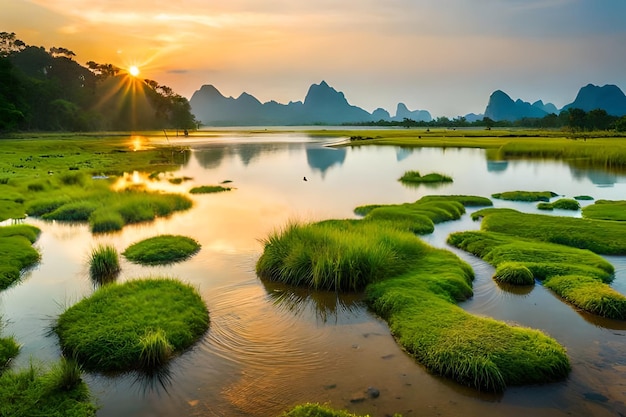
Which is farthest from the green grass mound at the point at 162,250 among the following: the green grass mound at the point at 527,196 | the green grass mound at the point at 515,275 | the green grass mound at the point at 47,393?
the green grass mound at the point at 527,196

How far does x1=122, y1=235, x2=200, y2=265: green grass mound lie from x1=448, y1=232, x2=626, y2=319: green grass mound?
→ 1411 centimetres

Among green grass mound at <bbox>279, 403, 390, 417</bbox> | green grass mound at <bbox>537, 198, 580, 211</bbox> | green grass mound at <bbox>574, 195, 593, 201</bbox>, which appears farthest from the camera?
green grass mound at <bbox>574, 195, 593, 201</bbox>

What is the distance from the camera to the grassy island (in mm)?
11445

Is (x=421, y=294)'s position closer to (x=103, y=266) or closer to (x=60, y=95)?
(x=103, y=266)

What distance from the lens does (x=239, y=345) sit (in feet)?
43.8

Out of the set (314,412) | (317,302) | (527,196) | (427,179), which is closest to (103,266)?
(317,302)

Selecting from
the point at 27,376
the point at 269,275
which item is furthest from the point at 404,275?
the point at 27,376

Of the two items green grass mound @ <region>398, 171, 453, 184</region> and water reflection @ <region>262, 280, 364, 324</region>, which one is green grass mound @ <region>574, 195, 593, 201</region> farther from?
water reflection @ <region>262, 280, 364, 324</region>

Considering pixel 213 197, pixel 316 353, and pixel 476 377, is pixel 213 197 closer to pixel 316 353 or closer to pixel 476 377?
pixel 316 353

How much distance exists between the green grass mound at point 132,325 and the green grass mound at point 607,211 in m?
27.4

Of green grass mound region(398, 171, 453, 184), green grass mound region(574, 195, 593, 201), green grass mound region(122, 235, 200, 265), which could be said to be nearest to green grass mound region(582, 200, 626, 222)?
green grass mound region(574, 195, 593, 201)

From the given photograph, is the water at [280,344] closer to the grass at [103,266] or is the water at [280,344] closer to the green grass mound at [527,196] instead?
the grass at [103,266]

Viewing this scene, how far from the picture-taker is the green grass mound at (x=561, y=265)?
15.4m

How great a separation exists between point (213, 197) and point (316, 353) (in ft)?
102
